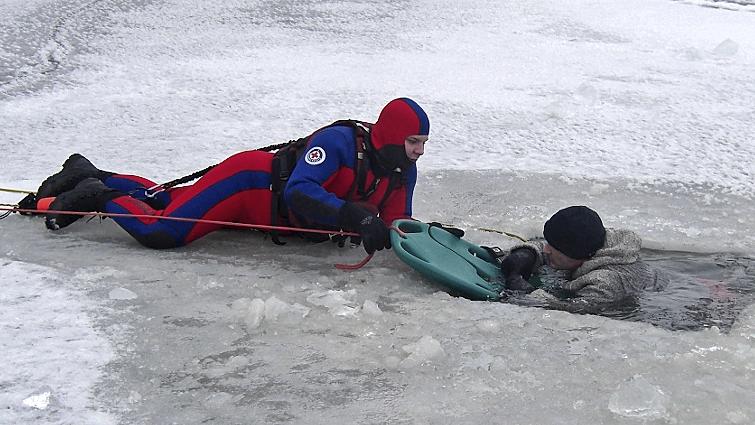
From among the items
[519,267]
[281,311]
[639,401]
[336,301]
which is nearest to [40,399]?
[281,311]

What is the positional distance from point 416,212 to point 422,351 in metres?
2.12

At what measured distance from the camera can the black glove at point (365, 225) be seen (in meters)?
3.64

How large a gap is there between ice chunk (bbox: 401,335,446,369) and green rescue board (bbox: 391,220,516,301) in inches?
28.1

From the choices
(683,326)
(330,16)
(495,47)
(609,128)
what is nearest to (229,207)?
(683,326)

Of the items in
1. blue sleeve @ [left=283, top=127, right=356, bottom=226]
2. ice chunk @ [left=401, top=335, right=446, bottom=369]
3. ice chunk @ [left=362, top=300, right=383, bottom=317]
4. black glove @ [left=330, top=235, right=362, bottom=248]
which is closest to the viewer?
ice chunk @ [left=401, top=335, right=446, bottom=369]

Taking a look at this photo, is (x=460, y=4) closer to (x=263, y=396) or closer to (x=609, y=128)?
(x=609, y=128)

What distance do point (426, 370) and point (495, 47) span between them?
716 cm

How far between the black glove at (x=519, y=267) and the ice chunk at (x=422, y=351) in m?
1.06

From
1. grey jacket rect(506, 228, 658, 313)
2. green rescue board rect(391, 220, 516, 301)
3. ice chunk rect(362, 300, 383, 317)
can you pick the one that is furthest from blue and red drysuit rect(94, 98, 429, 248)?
grey jacket rect(506, 228, 658, 313)

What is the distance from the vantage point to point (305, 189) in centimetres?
383

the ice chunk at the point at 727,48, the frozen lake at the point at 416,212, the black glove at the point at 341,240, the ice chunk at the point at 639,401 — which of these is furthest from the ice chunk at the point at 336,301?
the ice chunk at the point at 727,48

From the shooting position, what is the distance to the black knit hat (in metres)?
4.01

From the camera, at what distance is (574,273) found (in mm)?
4137

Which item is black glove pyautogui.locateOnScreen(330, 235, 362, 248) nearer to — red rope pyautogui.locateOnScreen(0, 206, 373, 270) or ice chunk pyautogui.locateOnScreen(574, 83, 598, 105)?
red rope pyautogui.locateOnScreen(0, 206, 373, 270)
